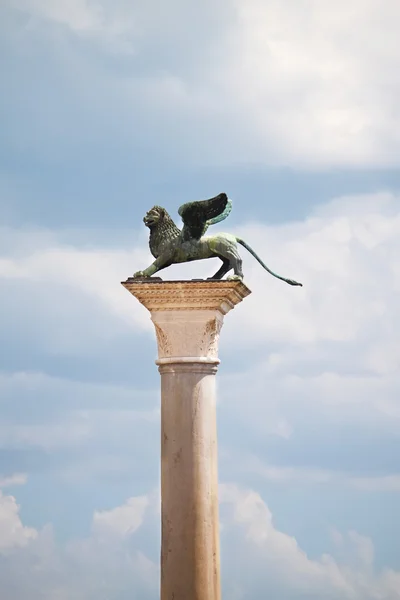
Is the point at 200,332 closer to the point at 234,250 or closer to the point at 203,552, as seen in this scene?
the point at 234,250

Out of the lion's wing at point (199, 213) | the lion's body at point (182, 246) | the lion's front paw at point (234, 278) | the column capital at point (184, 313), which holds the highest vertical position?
the lion's wing at point (199, 213)

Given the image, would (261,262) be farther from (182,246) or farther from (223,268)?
(182,246)

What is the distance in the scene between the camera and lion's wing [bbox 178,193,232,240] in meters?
14.6

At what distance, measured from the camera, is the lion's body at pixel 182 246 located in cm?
1452

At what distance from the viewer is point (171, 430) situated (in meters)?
13.9

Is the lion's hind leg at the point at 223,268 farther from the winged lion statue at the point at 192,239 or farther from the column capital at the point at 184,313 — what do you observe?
→ the column capital at the point at 184,313

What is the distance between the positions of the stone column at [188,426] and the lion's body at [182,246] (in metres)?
0.55

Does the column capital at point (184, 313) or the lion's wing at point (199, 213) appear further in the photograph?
the lion's wing at point (199, 213)

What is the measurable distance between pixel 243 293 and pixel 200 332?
36.3 inches

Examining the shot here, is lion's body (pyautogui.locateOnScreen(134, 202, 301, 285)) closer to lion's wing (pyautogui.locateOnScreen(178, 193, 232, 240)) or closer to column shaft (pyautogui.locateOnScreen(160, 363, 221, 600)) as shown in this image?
lion's wing (pyautogui.locateOnScreen(178, 193, 232, 240))

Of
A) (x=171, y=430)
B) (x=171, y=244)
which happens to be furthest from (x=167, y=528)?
(x=171, y=244)

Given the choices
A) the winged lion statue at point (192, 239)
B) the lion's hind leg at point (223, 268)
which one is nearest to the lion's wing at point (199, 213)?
the winged lion statue at point (192, 239)

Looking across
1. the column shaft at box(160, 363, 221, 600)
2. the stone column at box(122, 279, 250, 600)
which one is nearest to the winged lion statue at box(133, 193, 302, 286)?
the stone column at box(122, 279, 250, 600)

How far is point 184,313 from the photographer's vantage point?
14008 mm
